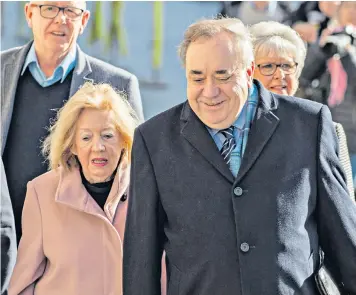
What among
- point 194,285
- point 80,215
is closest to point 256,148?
point 194,285

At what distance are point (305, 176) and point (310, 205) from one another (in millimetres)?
118

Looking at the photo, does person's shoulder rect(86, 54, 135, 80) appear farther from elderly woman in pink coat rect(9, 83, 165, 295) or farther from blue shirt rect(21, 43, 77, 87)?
elderly woman in pink coat rect(9, 83, 165, 295)

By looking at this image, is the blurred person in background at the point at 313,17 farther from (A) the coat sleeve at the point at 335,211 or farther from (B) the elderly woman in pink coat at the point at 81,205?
(A) the coat sleeve at the point at 335,211

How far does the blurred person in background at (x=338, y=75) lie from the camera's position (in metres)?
6.91

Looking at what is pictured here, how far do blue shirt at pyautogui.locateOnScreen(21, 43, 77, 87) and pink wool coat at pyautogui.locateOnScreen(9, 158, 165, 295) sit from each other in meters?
0.78

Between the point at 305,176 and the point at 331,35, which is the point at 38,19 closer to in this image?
the point at 305,176

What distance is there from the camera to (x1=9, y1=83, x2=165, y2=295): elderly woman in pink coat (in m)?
4.36

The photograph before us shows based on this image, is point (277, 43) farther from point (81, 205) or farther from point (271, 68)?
point (81, 205)

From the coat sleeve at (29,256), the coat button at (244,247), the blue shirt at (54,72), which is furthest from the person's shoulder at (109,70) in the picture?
the coat button at (244,247)

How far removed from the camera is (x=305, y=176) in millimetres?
3768

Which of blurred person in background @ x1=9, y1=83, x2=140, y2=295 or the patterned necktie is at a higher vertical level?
the patterned necktie

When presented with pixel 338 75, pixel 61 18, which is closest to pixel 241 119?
pixel 61 18

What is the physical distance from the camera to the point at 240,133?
3867 millimetres

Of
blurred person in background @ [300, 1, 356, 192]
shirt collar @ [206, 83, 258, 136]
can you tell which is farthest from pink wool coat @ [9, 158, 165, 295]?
blurred person in background @ [300, 1, 356, 192]
